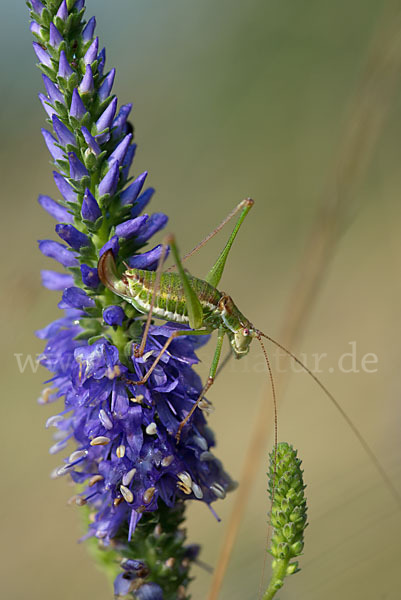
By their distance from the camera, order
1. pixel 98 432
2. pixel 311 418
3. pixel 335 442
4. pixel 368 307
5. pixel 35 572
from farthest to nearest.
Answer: pixel 368 307 → pixel 311 418 → pixel 335 442 → pixel 35 572 → pixel 98 432

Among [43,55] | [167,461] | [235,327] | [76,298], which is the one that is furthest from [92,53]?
[167,461]

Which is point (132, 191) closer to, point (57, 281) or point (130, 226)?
point (130, 226)

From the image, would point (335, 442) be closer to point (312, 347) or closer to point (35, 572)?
point (312, 347)

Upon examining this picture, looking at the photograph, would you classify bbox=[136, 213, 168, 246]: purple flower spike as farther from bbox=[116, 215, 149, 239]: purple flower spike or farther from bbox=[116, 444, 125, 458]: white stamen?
bbox=[116, 444, 125, 458]: white stamen

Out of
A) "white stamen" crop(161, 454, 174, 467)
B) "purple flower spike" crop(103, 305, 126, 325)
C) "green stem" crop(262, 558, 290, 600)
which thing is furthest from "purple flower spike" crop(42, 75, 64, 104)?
"green stem" crop(262, 558, 290, 600)

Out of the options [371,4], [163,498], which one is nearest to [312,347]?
[371,4]
